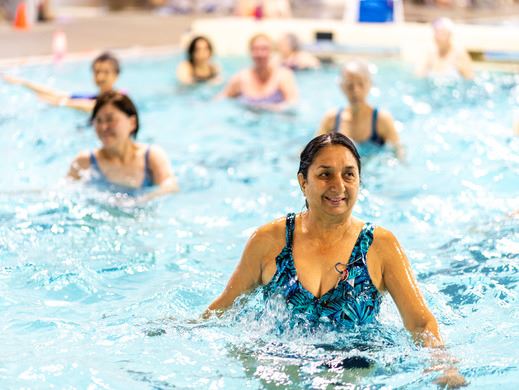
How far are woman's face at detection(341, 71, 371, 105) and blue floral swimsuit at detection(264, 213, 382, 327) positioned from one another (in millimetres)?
3324

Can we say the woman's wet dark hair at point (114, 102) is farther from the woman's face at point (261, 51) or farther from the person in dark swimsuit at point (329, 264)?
the woman's face at point (261, 51)

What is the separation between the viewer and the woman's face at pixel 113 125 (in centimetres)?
548

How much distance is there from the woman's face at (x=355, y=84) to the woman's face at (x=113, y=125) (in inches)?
67.8

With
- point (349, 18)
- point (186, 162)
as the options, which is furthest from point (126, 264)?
point (349, 18)

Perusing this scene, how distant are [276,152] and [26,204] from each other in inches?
93.1

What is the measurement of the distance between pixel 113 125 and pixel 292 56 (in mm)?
5919

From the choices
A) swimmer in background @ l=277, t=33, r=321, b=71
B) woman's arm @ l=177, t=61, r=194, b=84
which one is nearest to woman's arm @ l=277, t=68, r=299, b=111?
woman's arm @ l=177, t=61, r=194, b=84

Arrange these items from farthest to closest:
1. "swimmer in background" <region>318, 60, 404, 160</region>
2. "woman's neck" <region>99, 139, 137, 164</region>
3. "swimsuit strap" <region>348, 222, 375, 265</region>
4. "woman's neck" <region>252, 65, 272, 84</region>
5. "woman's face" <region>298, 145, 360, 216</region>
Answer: "woman's neck" <region>252, 65, 272, 84</region>, "swimmer in background" <region>318, 60, 404, 160</region>, "woman's neck" <region>99, 139, 137, 164</region>, "swimsuit strap" <region>348, 222, 375, 265</region>, "woman's face" <region>298, 145, 360, 216</region>

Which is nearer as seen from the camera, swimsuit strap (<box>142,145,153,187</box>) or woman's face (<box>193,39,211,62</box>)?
swimsuit strap (<box>142,145,153,187</box>)

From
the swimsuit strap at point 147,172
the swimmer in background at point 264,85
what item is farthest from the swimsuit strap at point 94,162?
the swimmer in background at point 264,85

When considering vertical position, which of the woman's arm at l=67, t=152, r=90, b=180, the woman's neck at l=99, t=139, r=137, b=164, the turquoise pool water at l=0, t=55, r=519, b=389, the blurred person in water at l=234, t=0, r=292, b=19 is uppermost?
the blurred person in water at l=234, t=0, r=292, b=19

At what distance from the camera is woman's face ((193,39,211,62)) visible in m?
9.86

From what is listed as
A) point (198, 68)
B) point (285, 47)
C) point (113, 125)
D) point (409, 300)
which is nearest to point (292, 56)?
point (285, 47)

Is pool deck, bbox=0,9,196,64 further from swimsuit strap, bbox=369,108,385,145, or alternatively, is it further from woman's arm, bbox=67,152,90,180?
swimsuit strap, bbox=369,108,385,145
